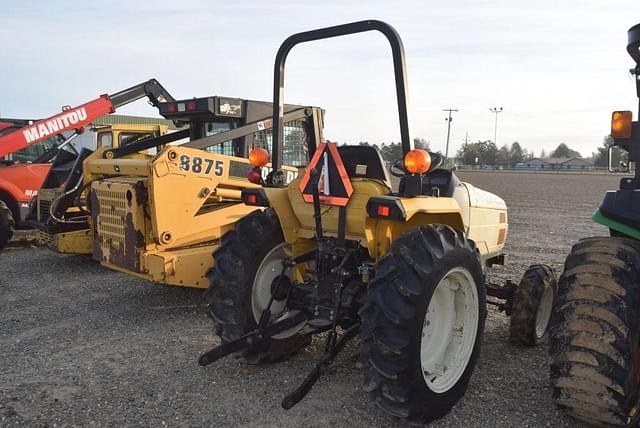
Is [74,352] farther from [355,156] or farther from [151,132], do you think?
[151,132]

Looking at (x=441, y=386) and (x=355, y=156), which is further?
(x=355, y=156)

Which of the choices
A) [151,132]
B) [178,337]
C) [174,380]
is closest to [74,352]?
[178,337]

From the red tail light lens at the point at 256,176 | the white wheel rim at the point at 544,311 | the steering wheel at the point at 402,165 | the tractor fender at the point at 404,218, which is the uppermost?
the steering wheel at the point at 402,165

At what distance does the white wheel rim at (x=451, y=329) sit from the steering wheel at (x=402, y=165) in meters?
0.72

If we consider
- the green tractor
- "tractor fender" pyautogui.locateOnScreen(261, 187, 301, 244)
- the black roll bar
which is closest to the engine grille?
"tractor fender" pyautogui.locateOnScreen(261, 187, 301, 244)

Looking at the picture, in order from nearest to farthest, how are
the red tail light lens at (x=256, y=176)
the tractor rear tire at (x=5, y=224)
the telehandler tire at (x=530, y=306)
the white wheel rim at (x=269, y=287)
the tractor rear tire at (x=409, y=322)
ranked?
the tractor rear tire at (x=409, y=322)
the white wheel rim at (x=269, y=287)
the red tail light lens at (x=256, y=176)
the telehandler tire at (x=530, y=306)
the tractor rear tire at (x=5, y=224)

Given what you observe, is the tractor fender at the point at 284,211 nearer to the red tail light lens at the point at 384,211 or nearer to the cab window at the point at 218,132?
the red tail light lens at the point at 384,211

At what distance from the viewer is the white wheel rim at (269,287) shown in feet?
13.7

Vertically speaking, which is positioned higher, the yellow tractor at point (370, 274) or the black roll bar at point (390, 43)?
the black roll bar at point (390, 43)

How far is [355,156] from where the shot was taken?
12.9ft

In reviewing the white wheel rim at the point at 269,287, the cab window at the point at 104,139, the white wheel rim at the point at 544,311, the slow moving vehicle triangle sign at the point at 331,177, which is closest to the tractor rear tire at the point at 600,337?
the slow moving vehicle triangle sign at the point at 331,177

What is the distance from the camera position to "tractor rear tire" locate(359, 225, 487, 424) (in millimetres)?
3107

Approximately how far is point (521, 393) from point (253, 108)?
4.82 metres

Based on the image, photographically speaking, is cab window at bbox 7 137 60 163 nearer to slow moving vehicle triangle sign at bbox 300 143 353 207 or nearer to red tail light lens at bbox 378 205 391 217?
slow moving vehicle triangle sign at bbox 300 143 353 207
